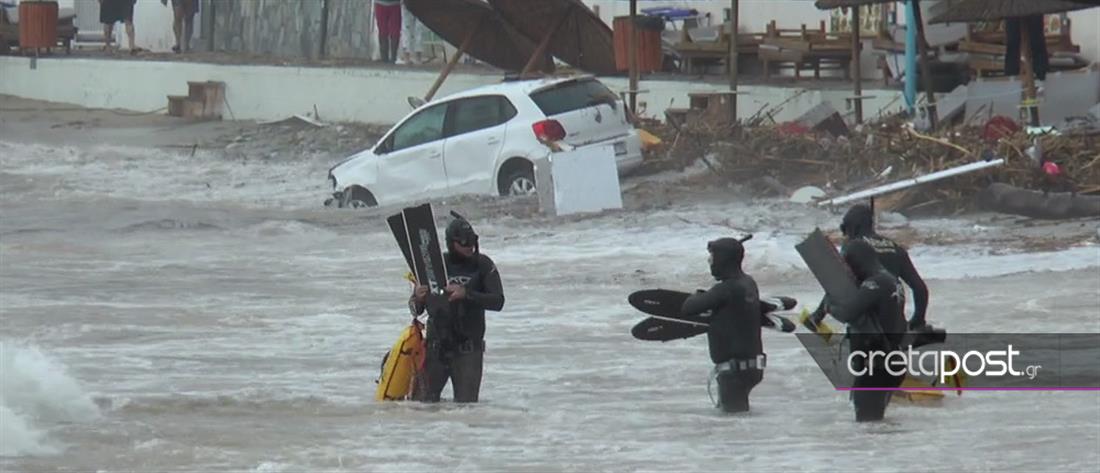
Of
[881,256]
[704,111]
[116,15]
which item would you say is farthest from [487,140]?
[116,15]

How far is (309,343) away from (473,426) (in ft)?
15.1

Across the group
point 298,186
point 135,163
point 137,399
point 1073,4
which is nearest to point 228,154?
point 135,163

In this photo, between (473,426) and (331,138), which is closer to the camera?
(473,426)

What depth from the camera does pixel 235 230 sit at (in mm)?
24781

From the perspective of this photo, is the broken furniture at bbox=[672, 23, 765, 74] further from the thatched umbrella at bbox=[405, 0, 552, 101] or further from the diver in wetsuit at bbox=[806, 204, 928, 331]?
the diver in wetsuit at bbox=[806, 204, 928, 331]

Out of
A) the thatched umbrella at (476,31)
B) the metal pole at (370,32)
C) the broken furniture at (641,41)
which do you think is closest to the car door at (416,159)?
the broken furniture at (641,41)

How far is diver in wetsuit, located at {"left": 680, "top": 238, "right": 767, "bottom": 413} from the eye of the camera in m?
11.7

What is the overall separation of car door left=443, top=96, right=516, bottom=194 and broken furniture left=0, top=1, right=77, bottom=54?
17816 millimetres

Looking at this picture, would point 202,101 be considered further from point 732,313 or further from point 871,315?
point 871,315

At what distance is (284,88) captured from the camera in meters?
36.0

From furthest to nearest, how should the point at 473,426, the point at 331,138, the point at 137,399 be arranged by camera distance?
1. the point at 331,138
2. the point at 137,399
3. the point at 473,426

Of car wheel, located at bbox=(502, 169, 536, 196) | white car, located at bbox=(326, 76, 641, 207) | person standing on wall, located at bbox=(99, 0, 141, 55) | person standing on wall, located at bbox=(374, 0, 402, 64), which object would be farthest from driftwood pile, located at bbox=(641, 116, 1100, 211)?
person standing on wall, located at bbox=(99, 0, 141, 55)

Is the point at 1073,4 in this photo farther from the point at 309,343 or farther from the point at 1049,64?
the point at 309,343

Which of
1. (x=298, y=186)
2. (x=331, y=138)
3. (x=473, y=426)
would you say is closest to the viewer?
(x=473, y=426)
